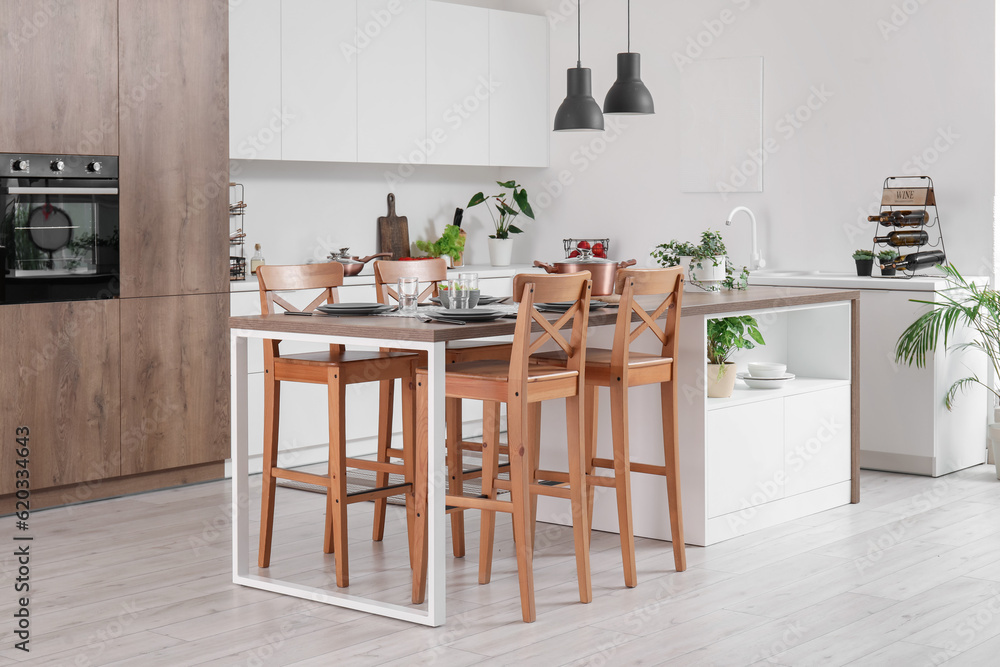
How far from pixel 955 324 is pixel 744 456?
1634 mm

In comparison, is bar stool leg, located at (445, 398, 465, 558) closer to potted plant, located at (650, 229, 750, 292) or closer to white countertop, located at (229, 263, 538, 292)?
potted plant, located at (650, 229, 750, 292)

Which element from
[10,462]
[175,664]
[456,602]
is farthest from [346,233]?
[175,664]

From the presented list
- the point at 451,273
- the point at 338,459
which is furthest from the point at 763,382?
the point at 451,273

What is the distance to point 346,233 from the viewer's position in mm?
6359

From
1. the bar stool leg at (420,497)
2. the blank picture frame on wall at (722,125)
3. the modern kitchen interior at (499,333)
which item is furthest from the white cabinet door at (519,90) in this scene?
the bar stool leg at (420,497)

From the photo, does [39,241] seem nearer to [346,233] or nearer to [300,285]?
[300,285]

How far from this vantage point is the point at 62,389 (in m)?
4.57

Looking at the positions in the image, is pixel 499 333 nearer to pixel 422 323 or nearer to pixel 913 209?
pixel 422 323

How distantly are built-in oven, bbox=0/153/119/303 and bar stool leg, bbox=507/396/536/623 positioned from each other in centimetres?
Result: 224

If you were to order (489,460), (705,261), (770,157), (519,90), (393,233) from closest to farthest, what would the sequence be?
(489,460)
(705,261)
(770,157)
(393,233)
(519,90)

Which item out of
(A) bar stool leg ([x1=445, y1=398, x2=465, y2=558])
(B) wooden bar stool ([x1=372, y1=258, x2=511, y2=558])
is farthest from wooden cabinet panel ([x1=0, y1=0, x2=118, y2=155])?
(A) bar stool leg ([x1=445, y1=398, x2=465, y2=558])

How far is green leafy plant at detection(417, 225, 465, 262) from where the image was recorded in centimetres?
657

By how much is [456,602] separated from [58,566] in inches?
54.9

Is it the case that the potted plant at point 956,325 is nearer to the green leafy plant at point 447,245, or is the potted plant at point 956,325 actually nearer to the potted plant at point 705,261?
the potted plant at point 705,261
